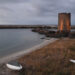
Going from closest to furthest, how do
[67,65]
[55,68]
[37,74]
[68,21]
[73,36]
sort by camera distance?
[37,74]
[55,68]
[67,65]
[73,36]
[68,21]

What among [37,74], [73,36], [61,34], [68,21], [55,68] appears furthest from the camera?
[68,21]

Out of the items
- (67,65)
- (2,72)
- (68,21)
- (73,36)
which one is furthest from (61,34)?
(2,72)

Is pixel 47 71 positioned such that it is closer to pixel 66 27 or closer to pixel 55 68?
pixel 55 68

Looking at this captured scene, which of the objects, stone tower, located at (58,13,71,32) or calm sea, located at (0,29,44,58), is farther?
stone tower, located at (58,13,71,32)

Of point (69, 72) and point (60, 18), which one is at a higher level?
point (60, 18)

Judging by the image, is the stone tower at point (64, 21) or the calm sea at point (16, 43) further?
the stone tower at point (64, 21)

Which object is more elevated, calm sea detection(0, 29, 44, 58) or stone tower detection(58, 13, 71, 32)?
stone tower detection(58, 13, 71, 32)

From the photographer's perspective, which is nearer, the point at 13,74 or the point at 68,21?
the point at 13,74

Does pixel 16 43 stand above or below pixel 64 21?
below

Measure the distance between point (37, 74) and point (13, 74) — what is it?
1.06 meters

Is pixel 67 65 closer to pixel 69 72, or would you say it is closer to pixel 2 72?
pixel 69 72

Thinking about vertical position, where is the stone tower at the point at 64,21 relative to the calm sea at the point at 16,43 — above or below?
above

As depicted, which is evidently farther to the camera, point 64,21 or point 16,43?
point 64,21

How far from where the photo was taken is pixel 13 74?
18.9 ft
